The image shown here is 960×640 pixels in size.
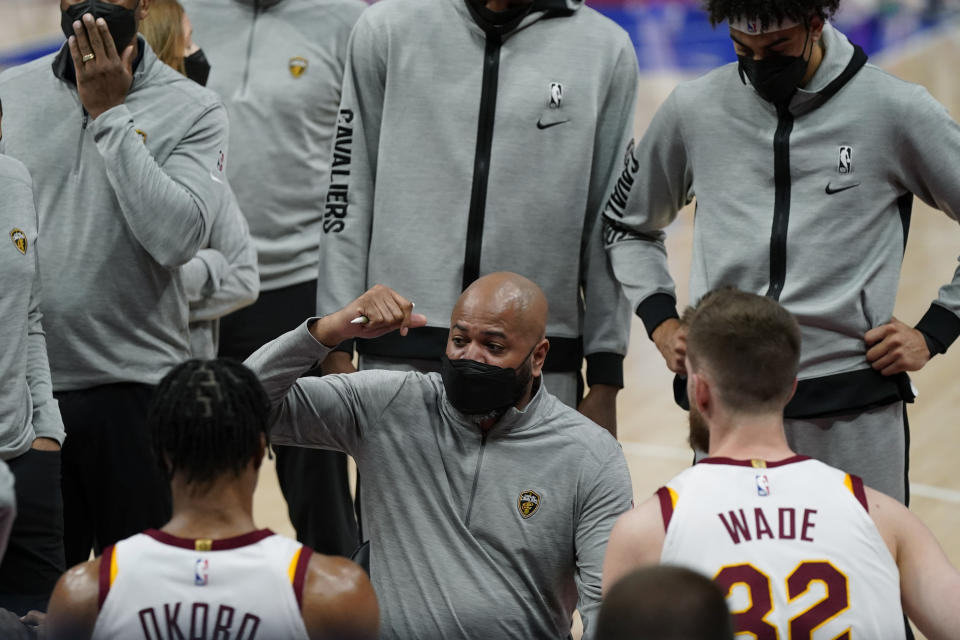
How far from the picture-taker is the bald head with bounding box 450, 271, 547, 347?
3.19 m

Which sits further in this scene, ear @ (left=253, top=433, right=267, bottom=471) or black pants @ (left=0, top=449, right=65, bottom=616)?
black pants @ (left=0, top=449, right=65, bottom=616)

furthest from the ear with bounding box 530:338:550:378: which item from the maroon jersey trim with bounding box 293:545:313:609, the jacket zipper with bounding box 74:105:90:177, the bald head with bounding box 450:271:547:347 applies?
the jacket zipper with bounding box 74:105:90:177

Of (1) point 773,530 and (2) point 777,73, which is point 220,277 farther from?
(1) point 773,530

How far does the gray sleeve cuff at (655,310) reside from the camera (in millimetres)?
3598

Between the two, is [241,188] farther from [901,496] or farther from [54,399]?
[901,496]

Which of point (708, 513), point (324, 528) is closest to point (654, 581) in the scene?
point (708, 513)

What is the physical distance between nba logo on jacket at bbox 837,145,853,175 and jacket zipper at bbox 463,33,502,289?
930 mm

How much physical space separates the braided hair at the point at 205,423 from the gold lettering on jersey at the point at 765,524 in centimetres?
85

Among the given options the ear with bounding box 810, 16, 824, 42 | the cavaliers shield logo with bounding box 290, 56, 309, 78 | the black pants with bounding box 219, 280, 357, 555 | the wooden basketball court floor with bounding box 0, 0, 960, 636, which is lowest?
the wooden basketball court floor with bounding box 0, 0, 960, 636

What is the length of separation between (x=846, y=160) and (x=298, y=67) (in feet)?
7.17

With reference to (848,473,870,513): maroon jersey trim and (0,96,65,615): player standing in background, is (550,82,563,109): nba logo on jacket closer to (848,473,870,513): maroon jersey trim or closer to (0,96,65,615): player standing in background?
(0,96,65,615): player standing in background

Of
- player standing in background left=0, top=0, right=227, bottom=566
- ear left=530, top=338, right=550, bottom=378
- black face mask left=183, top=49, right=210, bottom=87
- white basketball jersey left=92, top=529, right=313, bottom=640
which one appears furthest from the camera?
black face mask left=183, top=49, right=210, bottom=87


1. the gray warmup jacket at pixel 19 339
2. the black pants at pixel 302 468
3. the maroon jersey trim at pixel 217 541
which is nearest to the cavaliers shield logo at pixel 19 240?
the gray warmup jacket at pixel 19 339

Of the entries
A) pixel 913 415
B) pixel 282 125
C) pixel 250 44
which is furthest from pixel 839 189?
pixel 913 415
